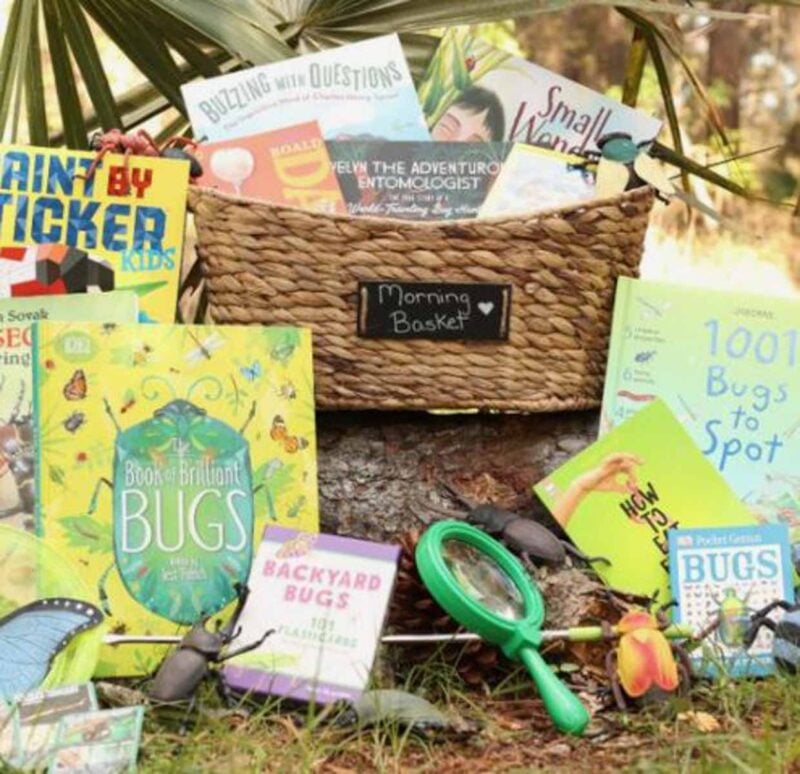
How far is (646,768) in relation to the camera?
1.43m

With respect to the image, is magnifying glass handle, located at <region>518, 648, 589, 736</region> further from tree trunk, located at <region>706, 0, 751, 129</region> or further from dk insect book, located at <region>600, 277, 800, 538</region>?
tree trunk, located at <region>706, 0, 751, 129</region>

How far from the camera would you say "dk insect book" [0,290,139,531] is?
6.20ft

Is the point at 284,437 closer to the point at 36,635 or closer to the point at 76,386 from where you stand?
the point at 76,386

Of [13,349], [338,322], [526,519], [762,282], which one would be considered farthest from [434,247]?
[762,282]

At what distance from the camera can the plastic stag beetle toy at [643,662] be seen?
5.61ft

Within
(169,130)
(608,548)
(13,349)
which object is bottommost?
(608,548)

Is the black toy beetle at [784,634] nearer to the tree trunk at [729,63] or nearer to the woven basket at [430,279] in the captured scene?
the woven basket at [430,279]

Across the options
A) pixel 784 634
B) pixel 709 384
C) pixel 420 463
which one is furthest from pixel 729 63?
pixel 784 634

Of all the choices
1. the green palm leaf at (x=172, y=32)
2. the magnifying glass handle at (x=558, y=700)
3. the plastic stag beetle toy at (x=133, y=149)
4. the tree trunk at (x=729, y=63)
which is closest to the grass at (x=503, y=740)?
the magnifying glass handle at (x=558, y=700)

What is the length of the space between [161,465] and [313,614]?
0.31m

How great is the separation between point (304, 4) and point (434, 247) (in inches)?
22.2

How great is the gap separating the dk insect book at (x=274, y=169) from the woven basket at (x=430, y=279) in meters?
0.05

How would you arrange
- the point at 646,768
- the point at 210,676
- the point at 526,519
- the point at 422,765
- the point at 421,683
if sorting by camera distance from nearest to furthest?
the point at 646,768 → the point at 422,765 → the point at 210,676 → the point at 421,683 → the point at 526,519

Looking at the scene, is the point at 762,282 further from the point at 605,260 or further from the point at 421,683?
the point at 421,683
